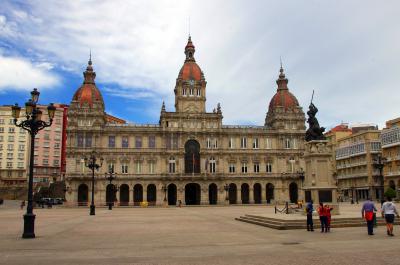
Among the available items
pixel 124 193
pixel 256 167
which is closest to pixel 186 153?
pixel 124 193

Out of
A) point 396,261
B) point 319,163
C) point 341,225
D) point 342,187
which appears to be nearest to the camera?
point 396,261

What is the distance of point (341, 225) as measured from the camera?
2302 centimetres

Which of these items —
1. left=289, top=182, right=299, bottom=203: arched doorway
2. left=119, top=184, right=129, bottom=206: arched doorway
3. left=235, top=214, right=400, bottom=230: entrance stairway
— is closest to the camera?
left=235, top=214, right=400, bottom=230: entrance stairway

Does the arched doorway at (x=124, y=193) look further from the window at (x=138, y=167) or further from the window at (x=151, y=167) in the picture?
the window at (x=151, y=167)

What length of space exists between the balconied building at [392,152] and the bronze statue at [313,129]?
53.1m

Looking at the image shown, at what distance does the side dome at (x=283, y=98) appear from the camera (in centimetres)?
8156

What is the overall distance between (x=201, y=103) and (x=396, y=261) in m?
67.0

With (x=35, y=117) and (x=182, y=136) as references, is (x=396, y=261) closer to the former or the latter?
(x=35, y=117)

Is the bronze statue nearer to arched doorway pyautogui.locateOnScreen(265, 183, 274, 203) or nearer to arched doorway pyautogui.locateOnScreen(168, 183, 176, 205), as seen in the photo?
arched doorway pyautogui.locateOnScreen(168, 183, 176, 205)

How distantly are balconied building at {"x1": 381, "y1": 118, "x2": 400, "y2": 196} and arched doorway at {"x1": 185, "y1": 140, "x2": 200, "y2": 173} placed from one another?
3538 cm

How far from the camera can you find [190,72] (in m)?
79.9

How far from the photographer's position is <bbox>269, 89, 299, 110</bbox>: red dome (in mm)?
81562

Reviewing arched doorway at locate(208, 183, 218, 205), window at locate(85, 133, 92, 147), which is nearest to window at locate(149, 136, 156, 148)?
window at locate(85, 133, 92, 147)

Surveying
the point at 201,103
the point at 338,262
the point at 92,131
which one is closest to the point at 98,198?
the point at 92,131
